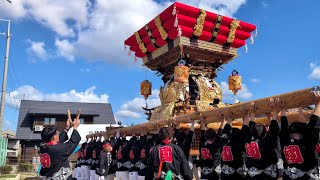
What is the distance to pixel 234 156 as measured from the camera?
4.55m

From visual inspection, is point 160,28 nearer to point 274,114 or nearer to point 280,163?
point 274,114

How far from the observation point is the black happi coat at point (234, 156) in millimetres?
4520

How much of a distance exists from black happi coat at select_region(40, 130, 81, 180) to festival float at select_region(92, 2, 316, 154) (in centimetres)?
796

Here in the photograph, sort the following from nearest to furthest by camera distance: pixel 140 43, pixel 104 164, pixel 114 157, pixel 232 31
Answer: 1. pixel 104 164
2. pixel 114 157
3. pixel 232 31
4. pixel 140 43

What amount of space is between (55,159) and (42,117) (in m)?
28.4

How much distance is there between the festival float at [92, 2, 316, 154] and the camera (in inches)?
541

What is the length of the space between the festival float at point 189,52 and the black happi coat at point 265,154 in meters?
8.34

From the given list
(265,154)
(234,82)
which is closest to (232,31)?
(234,82)

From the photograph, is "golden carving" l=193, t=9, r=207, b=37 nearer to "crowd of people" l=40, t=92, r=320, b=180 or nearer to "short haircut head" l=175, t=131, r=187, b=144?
"crowd of people" l=40, t=92, r=320, b=180

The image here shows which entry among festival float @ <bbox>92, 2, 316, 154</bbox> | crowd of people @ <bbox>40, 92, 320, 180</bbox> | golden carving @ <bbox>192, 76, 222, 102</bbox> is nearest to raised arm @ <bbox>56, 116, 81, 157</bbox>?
crowd of people @ <bbox>40, 92, 320, 180</bbox>

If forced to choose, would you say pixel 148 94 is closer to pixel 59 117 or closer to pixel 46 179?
pixel 46 179

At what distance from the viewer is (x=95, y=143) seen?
10.9m

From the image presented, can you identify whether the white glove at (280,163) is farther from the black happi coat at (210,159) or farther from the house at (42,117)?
the house at (42,117)

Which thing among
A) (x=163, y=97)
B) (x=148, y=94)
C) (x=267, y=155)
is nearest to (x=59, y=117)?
(x=148, y=94)
